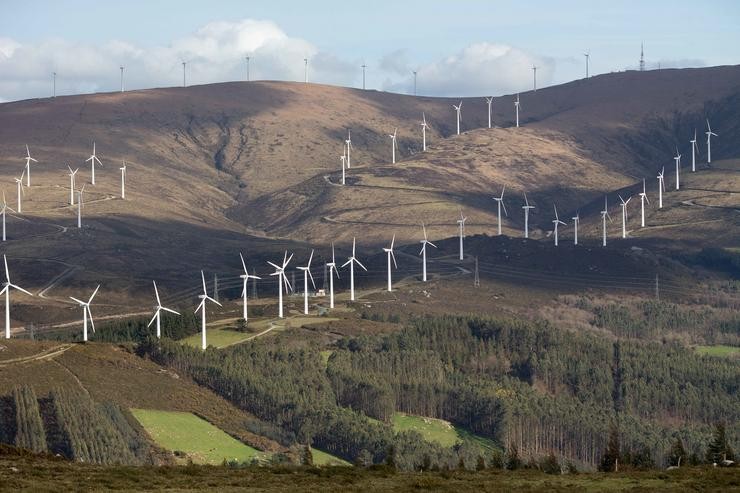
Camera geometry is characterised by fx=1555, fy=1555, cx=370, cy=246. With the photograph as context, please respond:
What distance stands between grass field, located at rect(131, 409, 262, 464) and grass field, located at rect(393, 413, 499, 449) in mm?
25952

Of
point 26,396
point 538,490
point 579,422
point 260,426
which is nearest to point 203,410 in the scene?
point 260,426

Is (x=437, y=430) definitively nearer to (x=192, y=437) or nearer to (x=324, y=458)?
(x=324, y=458)

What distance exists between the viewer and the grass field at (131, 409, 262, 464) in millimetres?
140625

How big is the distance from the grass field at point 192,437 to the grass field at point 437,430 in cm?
2595

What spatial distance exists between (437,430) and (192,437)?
117 ft

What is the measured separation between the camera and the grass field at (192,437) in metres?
141

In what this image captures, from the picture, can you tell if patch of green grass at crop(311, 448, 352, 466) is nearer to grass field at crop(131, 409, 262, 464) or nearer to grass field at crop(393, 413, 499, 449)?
grass field at crop(131, 409, 262, 464)

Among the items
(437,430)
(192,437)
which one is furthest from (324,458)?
(437,430)

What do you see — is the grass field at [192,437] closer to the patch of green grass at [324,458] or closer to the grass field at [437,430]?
the patch of green grass at [324,458]

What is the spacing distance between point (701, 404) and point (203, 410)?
65236mm

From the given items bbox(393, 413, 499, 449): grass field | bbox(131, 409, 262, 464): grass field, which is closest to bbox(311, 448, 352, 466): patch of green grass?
bbox(131, 409, 262, 464): grass field

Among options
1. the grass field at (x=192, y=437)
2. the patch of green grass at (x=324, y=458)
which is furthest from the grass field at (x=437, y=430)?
the grass field at (x=192, y=437)

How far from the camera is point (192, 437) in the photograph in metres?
148

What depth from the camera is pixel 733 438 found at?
17000 cm
